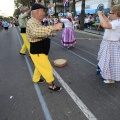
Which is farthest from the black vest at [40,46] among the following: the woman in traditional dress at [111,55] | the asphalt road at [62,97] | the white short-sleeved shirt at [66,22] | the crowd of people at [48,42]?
the white short-sleeved shirt at [66,22]

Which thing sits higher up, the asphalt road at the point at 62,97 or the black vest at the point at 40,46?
the black vest at the point at 40,46

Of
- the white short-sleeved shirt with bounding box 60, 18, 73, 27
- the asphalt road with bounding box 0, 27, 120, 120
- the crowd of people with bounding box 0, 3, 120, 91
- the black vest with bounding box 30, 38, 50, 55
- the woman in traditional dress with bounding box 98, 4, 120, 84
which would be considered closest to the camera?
the asphalt road with bounding box 0, 27, 120, 120

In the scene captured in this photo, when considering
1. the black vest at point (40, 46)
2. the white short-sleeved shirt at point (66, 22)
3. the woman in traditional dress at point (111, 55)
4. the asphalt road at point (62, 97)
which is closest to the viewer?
the asphalt road at point (62, 97)

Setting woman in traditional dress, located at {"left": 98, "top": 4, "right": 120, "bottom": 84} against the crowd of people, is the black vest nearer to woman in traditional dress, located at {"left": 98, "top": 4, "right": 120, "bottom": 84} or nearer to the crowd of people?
the crowd of people

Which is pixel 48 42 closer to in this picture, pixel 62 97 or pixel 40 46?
pixel 40 46

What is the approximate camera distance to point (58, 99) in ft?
13.0

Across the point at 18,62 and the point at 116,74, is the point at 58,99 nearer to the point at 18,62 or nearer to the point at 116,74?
the point at 116,74

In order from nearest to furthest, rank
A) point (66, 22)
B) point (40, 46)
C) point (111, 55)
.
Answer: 1. point (40, 46)
2. point (111, 55)
3. point (66, 22)

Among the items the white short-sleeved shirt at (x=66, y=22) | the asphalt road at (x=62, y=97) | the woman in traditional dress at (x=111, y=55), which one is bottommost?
the asphalt road at (x=62, y=97)

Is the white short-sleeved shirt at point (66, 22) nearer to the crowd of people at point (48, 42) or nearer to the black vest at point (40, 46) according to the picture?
the crowd of people at point (48, 42)

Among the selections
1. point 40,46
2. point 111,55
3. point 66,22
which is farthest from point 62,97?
point 66,22

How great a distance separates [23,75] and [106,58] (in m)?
2.50

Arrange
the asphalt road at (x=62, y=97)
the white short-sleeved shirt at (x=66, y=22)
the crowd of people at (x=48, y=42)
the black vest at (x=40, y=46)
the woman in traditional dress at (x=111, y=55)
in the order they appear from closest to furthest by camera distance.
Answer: the asphalt road at (x=62, y=97) < the crowd of people at (x=48, y=42) < the black vest at (x=40, y=46) < the woman in traditional dress at (x=111, y=55) < the white short-sleeved shirt at (x=66, y=22)

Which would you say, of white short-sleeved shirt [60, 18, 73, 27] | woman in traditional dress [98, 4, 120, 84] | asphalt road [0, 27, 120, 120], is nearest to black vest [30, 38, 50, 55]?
asphalt road [0, 27, 120, 120]
